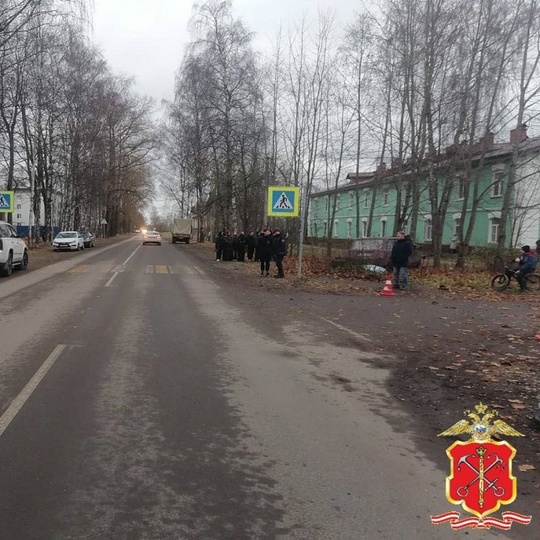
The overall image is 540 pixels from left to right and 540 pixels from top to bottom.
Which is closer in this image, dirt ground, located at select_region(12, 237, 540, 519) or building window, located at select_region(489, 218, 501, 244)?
dirt ground, located at select_region(12, 237, 540, 519)

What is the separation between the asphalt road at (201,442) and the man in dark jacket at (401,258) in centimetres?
782

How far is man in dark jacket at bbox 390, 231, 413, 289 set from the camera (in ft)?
50.0

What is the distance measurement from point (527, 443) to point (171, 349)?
15.3 feet

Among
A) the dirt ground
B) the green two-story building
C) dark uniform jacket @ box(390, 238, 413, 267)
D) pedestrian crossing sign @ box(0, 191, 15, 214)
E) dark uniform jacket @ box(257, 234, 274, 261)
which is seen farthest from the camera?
the green two-story building

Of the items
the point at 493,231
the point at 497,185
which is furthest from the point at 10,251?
the point at 493,231

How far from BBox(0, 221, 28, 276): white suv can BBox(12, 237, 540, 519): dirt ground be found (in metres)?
7.98

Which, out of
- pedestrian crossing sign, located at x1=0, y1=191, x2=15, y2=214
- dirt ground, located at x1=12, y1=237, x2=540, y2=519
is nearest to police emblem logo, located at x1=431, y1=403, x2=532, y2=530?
dirt ground, located at x1=12, y1=237, x2=540, y2=519

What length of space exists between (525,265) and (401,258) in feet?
13.5

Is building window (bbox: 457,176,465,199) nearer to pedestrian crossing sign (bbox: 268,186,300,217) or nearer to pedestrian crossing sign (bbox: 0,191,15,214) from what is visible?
pedestrian crossing sign (bbox: 268,186,300,217)

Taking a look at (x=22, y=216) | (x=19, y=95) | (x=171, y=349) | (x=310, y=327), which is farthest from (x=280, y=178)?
(x=22, y=216)

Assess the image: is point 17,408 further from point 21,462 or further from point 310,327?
point 310,327

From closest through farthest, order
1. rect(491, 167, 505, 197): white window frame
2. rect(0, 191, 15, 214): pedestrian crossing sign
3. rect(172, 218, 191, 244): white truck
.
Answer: rect(0, 191, 15, 214): pedestrian crossing sign → rect(491, 167, 505, 197): white window frame → rect(172, 218, 191, 244): white truck

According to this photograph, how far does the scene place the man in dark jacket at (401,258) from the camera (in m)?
15.2

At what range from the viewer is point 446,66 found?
21.3 m
